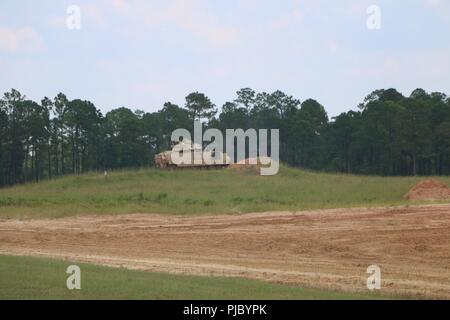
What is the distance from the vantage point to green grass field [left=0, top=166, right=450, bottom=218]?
1398 inches

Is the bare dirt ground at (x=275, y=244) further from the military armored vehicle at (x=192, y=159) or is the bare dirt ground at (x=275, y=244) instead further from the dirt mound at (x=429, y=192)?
the military armored vehicle at (x=192, y=159)

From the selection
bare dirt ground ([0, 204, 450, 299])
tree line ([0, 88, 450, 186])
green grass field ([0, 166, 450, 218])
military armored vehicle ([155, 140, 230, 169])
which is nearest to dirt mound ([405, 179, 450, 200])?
green grass field ([0, 166, 450, 218])

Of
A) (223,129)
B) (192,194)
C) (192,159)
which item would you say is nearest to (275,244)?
(192,194)

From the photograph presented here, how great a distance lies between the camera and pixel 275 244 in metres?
23.5

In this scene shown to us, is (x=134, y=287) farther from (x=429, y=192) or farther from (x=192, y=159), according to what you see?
(x=192, y=159)

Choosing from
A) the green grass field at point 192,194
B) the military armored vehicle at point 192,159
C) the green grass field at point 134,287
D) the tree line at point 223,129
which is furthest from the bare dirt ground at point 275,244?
the tree line at point 223,129

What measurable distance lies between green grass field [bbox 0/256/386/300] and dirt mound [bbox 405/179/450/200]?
2219 centimetres

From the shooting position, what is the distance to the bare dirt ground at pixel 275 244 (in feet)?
57.3

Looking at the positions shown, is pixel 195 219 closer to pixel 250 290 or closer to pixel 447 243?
pixel 447 243

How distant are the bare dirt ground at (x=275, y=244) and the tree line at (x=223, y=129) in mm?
42044

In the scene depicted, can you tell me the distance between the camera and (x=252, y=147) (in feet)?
266

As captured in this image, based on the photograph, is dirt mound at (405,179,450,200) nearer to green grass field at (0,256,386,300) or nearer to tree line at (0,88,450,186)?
green grass field at (0,256,386,300)
